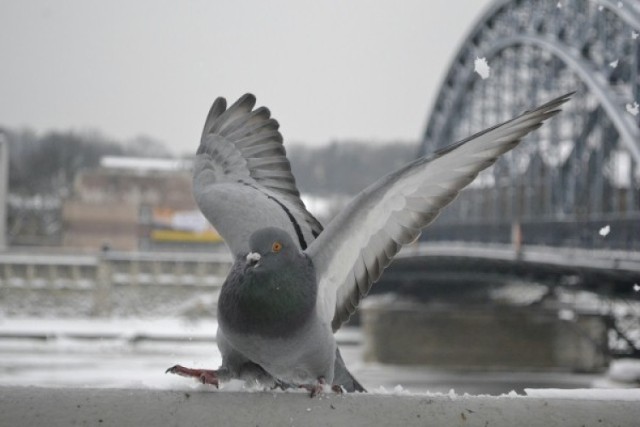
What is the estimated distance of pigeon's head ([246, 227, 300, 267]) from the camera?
294 cm

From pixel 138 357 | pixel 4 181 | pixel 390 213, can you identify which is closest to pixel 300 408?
pixel 390 213

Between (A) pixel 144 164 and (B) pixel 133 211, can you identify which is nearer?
(B) pixel 133 211

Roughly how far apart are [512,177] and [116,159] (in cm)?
4217

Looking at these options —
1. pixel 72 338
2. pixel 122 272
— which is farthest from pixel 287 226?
pixel 122 272

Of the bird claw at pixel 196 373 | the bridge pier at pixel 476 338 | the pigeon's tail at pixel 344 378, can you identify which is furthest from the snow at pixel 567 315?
the bird claw at pixel 196 373

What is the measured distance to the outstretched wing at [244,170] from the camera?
3.74 m

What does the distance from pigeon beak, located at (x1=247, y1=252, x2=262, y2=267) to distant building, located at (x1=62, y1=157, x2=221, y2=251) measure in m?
62.7

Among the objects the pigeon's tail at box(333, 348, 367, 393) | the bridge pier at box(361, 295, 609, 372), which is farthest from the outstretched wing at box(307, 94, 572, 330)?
the bridge pier at box(361, 295, 609, 372)

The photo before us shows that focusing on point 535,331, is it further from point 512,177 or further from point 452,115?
point 452,115

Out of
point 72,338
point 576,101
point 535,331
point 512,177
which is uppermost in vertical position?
point 576,101

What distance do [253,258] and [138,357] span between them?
1328 inches

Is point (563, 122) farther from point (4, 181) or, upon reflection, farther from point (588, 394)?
point (4, 181)

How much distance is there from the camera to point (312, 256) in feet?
10.6

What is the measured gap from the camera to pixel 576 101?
104ft
